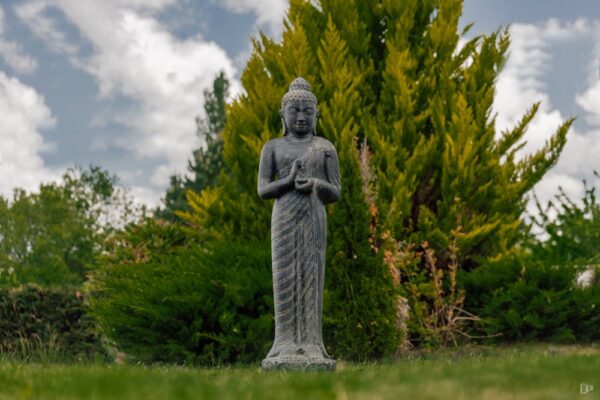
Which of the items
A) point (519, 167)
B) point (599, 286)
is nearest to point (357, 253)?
point (599, 286)

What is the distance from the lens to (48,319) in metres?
13.3

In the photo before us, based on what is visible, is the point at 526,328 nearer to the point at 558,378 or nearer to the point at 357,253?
the point at 357,253

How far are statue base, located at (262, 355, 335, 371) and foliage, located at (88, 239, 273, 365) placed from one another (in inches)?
99.2

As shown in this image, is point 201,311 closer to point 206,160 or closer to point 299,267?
point 299,267

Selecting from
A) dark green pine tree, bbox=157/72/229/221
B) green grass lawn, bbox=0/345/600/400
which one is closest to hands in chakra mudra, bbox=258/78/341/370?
green grass lawn, bbox=0/345/600/400

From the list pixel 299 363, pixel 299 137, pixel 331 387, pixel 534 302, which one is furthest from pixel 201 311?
pixel 331 387

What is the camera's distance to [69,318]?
1355 centimetres

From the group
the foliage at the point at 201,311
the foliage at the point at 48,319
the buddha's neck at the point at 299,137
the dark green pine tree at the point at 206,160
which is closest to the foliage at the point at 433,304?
the foliage at the point at 201,311

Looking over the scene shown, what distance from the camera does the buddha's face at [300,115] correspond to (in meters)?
7.30

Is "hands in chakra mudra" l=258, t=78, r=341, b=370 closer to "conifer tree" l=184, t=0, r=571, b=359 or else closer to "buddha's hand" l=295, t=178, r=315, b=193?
"buddha's hand" l=295, t=178, r=315, b=193

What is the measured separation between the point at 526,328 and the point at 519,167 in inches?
153

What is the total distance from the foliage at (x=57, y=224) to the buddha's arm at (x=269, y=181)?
83.5ft

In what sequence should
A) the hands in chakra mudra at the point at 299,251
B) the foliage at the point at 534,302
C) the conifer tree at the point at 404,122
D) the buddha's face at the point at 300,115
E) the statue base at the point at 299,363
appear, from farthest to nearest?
1. the conifer tree at the point at 404,122
2. the foliage at the point at 534,302
3. the buddha's face at the point at 300,115
4. the hands in chakra mudra at the point at 299,251
5. the statue base at the point at 299,363

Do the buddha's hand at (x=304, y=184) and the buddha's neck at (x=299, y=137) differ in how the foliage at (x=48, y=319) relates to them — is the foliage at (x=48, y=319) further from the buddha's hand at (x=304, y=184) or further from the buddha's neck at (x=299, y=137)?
the buddha's hand at (x=304, y=184)
